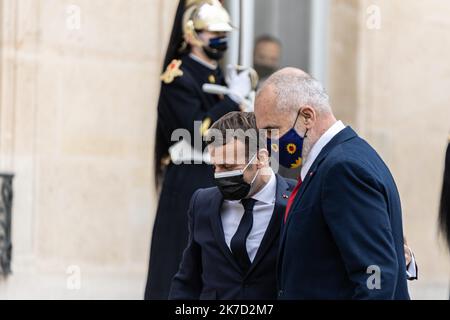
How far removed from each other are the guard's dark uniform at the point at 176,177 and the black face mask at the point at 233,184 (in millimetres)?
1838

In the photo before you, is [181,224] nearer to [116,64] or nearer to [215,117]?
[215,117]

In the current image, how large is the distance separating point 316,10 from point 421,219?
1785 millimetres

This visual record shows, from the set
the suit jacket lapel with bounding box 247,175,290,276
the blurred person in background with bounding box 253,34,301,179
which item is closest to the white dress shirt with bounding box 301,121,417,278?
the suit jacket lapel with bounding box 247,175,290,276

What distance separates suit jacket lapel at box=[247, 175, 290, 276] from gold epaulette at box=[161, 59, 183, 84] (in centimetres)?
204

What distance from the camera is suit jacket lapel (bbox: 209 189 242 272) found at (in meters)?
4.61

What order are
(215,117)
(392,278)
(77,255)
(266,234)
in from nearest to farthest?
(392,278) → (266,234) → (215,117) → (77,255)

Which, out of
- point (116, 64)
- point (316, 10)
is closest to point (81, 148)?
point (116, 64)

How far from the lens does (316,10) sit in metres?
9.04

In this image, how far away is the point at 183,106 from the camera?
663 centimetres

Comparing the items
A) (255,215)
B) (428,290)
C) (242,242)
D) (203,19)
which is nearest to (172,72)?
(203,19)

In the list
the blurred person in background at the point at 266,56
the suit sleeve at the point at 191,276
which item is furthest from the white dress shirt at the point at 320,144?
the blurred person in background at the point at 266,56

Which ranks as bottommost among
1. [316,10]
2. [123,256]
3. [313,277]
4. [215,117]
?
[123,256]

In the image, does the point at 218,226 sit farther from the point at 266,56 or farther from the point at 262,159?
the point at 266,56

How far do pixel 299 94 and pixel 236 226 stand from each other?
29.8 inches
